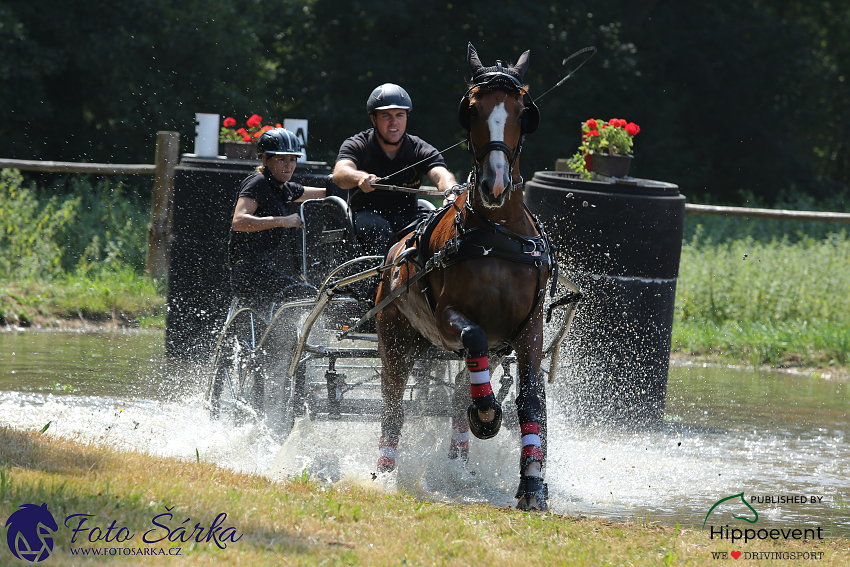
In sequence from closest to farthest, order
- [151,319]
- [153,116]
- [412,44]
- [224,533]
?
[224,533] < [151,319] < [153,116] < [412,44]

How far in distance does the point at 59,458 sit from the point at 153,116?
17.3m

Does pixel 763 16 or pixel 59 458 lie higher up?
pixel 763 16

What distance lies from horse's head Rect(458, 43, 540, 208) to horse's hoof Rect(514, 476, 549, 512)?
1.37 m

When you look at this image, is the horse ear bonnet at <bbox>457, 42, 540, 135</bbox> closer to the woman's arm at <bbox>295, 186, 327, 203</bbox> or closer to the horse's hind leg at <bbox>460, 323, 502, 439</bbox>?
the horse's hind leg at <bbox>460, 323, 502, 439</bbox>

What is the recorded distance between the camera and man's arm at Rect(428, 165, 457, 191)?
5.71m

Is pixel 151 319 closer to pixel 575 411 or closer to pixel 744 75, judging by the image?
pixel 575 411

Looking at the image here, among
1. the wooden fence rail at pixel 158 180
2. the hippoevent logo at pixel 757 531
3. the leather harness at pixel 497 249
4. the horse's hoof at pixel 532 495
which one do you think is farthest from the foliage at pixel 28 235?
the hippoevent logo at pixel 757 531

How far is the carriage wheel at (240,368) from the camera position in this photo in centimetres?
674

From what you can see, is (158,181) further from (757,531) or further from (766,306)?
(757,531)

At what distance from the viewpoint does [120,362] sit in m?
8.62

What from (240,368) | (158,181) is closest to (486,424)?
(240,368)

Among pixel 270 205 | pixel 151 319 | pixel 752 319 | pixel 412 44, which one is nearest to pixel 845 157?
pixel 412 44

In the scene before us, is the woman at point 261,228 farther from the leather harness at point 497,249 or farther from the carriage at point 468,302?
the leather harness at point 497,249

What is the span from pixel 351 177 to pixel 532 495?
2.22 meters
